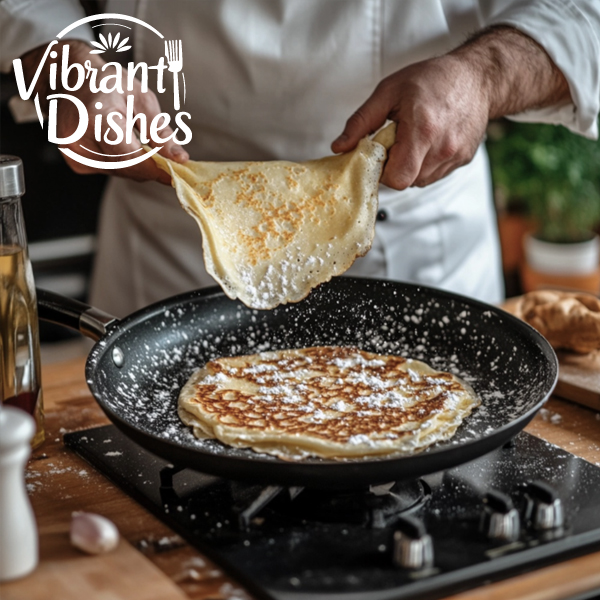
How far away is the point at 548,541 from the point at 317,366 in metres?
0.58

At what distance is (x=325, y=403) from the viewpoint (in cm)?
135

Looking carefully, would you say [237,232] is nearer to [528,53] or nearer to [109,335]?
[109,335]

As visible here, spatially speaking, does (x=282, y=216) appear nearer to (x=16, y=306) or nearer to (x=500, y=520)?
(x=16, y=306)

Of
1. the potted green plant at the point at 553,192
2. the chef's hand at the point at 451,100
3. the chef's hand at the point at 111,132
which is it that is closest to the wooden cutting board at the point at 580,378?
the chef's hand at the point at 451,100

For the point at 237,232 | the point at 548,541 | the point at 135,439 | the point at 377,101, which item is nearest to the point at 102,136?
the point at 237,232

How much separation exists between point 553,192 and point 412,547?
Answer: 10.1 feet

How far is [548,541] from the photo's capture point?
1001mm

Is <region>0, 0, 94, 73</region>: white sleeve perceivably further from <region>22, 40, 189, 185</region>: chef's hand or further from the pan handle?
the pan handle

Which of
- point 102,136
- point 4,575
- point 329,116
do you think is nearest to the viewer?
point 4,575

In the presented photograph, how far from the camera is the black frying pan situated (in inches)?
40.0

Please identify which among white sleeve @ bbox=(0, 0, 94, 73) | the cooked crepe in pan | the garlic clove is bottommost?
the cooked crepe in pan

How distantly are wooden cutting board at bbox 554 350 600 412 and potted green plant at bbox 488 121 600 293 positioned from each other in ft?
7.37

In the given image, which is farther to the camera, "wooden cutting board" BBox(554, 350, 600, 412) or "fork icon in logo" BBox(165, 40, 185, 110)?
"fork icon in logo" BBox(165, 40, 185, 110)

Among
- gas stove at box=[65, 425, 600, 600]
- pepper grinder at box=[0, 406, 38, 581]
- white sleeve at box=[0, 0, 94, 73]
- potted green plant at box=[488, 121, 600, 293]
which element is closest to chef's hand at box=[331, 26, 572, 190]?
gas stove at box=[65, 425, 600, 600]
